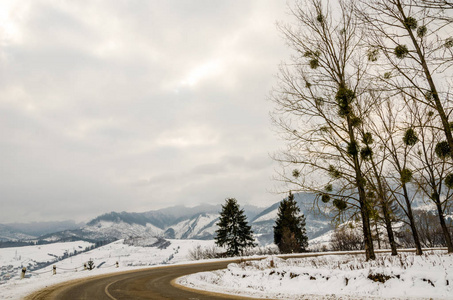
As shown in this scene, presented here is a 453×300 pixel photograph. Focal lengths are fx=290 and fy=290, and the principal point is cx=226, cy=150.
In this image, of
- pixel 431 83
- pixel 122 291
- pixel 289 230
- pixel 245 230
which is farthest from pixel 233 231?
pixel 431 83

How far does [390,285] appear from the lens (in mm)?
8703

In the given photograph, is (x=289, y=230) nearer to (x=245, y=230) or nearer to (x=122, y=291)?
(x=245, y=230)

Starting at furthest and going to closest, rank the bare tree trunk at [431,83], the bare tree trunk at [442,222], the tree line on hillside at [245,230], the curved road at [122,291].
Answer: the tree line on hillside at [245,230]
the bare tree trunk at [442,222]
the curved road at [122,291]
the bare tree trunk at [431,83]

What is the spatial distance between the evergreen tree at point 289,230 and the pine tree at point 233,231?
551 cm

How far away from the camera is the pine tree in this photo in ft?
174

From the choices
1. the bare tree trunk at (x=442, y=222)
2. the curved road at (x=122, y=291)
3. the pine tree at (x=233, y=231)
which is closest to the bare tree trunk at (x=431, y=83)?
the curved road at (x=122, y=291)

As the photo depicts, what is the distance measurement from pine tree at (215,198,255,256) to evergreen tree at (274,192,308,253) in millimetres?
5509

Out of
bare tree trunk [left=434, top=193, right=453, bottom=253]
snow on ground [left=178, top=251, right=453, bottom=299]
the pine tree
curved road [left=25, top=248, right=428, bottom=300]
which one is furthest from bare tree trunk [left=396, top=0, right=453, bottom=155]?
the pine tree

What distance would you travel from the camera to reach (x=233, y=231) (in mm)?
54094

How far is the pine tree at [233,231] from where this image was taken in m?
53.1

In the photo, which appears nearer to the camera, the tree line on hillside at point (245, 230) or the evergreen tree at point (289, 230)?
the evergreen tree at point (289, 230)

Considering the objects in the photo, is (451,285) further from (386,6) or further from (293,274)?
(386,6)

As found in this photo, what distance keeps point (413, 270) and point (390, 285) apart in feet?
2.70

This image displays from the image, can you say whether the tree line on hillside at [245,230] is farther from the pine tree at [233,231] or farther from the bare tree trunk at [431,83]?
the bare tree trunk at [431,83]
